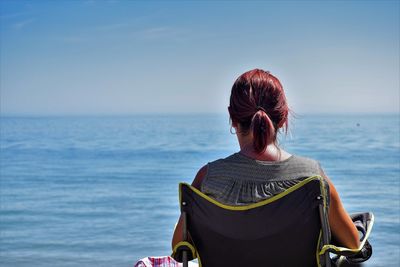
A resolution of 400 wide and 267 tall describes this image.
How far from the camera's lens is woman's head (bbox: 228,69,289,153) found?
7.57 feet

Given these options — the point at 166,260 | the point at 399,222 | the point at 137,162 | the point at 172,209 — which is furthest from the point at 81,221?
the point at 137,162

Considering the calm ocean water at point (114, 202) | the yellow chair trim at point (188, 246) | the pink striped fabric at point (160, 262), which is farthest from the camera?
the calm ocean water at point (114, 202)

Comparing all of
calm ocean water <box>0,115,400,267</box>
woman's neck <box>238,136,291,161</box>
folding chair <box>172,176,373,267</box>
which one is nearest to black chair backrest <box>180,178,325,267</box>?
folding chair <box>172,176,373,267</box>

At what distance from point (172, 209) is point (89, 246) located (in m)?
2.81

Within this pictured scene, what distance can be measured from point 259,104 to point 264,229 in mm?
425

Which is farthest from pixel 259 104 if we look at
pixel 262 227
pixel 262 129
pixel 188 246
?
pixel 188 246

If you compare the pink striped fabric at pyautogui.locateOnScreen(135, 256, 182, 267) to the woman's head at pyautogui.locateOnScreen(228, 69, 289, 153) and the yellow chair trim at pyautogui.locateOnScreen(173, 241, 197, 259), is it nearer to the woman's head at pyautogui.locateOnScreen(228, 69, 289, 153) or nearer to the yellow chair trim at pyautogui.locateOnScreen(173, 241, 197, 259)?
the yellow chair trim at pyautogui.locateOnScreen(173, 241, 197, 259)

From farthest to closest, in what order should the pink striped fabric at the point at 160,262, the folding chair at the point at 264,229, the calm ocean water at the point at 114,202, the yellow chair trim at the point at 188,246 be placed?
1. the calm ocean water at the point at 114,202
2. the pink striped fabric at the point at 160,262
3. the yellow chair trim at the point at 188,246
4. the folding chair at the point at 264,229

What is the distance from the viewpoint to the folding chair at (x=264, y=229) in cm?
225

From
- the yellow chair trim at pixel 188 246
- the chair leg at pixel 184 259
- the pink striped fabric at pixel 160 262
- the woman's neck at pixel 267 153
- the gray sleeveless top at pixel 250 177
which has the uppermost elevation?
the woman's neck at pixel 267 153

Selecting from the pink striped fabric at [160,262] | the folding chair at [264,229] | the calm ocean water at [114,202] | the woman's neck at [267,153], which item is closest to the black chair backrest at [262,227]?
the folding chair at [264,229]

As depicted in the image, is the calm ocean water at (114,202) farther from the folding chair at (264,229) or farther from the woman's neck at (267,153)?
the folding chair at (264,229)

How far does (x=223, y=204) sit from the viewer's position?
2.30m

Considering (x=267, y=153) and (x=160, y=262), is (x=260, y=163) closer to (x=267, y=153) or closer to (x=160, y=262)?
(x=267, y=153)
